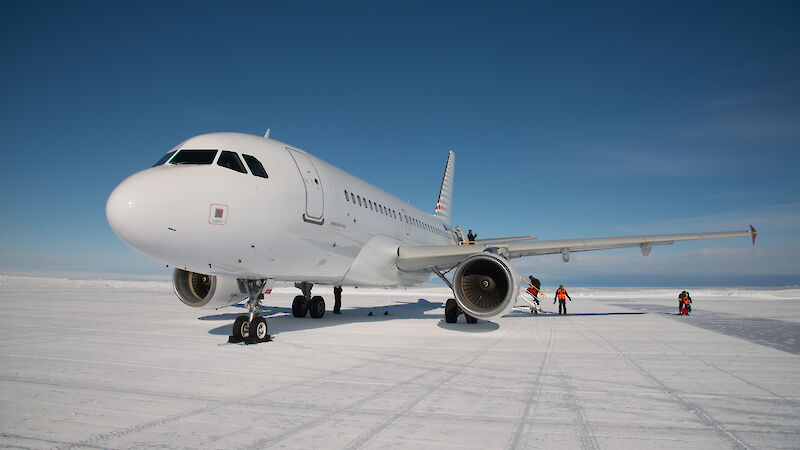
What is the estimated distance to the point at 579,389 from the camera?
4680mm

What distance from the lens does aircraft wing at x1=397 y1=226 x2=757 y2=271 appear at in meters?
11.6

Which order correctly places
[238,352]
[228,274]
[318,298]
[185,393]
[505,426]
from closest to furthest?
[505,426]
[185,393]
[238,352]
[228,274]
[318,298]

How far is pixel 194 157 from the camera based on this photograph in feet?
23.6

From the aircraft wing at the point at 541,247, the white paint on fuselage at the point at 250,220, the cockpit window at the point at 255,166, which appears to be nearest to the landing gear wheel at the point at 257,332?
the white paint on fuselage at the point at 250,220

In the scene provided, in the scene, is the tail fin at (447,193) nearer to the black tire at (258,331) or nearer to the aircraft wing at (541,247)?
the aircraft wing at (541,247)

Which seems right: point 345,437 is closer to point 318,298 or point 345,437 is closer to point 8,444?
point 8,444

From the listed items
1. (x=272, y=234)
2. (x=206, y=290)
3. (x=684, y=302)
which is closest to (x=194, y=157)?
(x=272, y=234)

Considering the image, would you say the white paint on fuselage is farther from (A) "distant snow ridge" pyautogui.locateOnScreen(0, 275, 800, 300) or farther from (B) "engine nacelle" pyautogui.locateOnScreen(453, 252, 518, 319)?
(A) "distant snow ridge" pyautogui.locateOnScreen(0, 275, 800, 300)

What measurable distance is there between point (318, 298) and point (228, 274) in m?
6.25

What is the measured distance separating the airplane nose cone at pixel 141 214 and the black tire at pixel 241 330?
2401mm

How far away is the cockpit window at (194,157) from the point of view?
7.13 meters

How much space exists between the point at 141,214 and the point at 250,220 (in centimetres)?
163

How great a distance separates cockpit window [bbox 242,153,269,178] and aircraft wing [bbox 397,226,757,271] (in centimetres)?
538

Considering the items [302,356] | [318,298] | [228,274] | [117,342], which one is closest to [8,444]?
[302,356]
